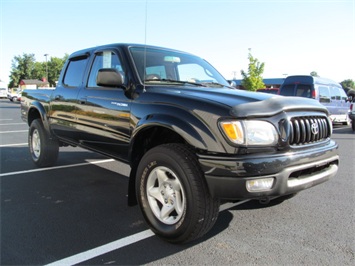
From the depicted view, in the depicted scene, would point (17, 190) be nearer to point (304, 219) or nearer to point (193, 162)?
point (193, 162)

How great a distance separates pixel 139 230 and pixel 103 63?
2.21 meters

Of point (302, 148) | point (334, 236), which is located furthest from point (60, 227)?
point (334, 236)

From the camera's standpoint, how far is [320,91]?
12586 mm

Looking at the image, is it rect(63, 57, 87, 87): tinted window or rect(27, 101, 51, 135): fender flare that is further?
rect(27, 101, 51, 135): fender flare

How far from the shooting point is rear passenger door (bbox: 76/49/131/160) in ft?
11.4

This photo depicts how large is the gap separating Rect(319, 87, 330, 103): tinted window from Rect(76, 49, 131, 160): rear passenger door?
10782mm

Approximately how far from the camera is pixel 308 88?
40.1 ft

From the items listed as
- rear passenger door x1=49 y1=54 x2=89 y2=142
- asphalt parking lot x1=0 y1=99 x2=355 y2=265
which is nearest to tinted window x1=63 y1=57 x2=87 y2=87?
rear passenger door x1=49 y1=54 x2=89 y2=142

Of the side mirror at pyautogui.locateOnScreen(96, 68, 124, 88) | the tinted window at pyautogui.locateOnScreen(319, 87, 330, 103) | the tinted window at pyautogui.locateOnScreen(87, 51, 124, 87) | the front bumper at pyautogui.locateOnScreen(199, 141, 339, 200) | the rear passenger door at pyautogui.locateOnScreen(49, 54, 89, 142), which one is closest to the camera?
the front bumper at pyautogui.locateOnScreen(199, 141, 339, 200)

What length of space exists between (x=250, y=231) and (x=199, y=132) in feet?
4.12

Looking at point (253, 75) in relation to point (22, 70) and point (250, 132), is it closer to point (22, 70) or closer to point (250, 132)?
point (250, 132)

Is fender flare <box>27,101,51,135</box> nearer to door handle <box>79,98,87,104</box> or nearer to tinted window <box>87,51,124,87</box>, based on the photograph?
door handle <box>79,98,87,104</box>

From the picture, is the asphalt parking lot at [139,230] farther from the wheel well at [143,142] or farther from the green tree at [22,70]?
A: the green tree at [22,70]

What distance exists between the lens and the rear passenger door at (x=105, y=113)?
3.47 m
